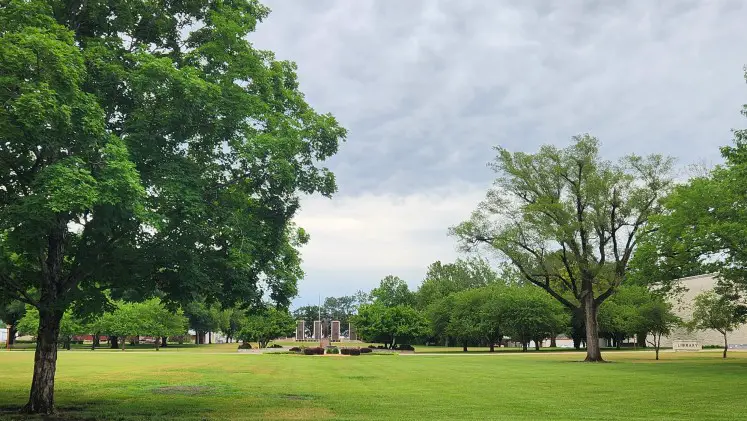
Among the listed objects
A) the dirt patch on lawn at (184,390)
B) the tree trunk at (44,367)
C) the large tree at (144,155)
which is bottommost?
the dirt patch on lawn at (184,390)

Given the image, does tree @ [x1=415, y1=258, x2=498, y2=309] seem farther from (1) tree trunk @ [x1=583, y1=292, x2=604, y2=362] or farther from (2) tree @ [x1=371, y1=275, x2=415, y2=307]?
(1) tree trunk @ [x1=583, y1=292, x2=604, y2=362]

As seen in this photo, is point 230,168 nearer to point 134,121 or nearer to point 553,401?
point 134,121

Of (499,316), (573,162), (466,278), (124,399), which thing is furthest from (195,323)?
(124,399)

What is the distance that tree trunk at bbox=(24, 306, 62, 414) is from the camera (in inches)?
592

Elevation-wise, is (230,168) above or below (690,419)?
above

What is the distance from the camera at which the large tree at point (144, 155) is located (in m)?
10.9

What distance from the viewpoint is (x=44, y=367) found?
594 inches

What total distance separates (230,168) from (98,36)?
4745 millimetres

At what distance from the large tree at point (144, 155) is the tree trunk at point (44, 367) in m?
0.04

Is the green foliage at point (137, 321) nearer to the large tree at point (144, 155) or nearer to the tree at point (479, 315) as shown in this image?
the tree at point (479, 315)

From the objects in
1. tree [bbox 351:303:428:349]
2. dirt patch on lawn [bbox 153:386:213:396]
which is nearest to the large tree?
dirt patch on lawn [bbox 153:386:213:396]

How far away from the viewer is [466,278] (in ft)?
414

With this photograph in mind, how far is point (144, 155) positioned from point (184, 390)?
13.0 metres

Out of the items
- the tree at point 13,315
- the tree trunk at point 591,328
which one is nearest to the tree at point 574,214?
the tree trunk at point 591,328
